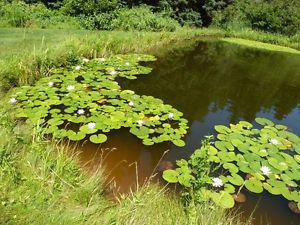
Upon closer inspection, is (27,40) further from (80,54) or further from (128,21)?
(128,21)

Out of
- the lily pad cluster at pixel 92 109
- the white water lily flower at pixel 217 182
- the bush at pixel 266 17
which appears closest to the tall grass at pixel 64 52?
the lily pad cluster at pixel 92 109

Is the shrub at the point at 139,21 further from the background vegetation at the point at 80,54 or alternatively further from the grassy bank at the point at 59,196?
the grassy bank at the point at 59,196

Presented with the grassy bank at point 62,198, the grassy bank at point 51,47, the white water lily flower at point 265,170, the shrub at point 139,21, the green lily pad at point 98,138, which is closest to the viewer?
the grassy bank at point 62,198

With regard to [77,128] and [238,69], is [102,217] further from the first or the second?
[238,69]

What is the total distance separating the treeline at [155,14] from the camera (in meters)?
12.7

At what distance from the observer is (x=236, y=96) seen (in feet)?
27.8

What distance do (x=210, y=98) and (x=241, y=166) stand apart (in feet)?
11.3

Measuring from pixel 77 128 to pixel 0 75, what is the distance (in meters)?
2.00

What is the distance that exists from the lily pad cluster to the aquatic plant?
0.75 metres

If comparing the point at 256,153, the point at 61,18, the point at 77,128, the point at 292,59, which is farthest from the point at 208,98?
the point at 292,59

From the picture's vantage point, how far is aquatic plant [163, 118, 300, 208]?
392cm

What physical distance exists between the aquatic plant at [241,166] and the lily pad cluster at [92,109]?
0.75 meters

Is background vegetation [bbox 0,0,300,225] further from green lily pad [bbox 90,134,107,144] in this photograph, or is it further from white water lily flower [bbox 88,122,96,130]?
white water lily flower [bbox 88,122,96,130]

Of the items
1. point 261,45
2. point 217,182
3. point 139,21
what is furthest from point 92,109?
point 261,45
